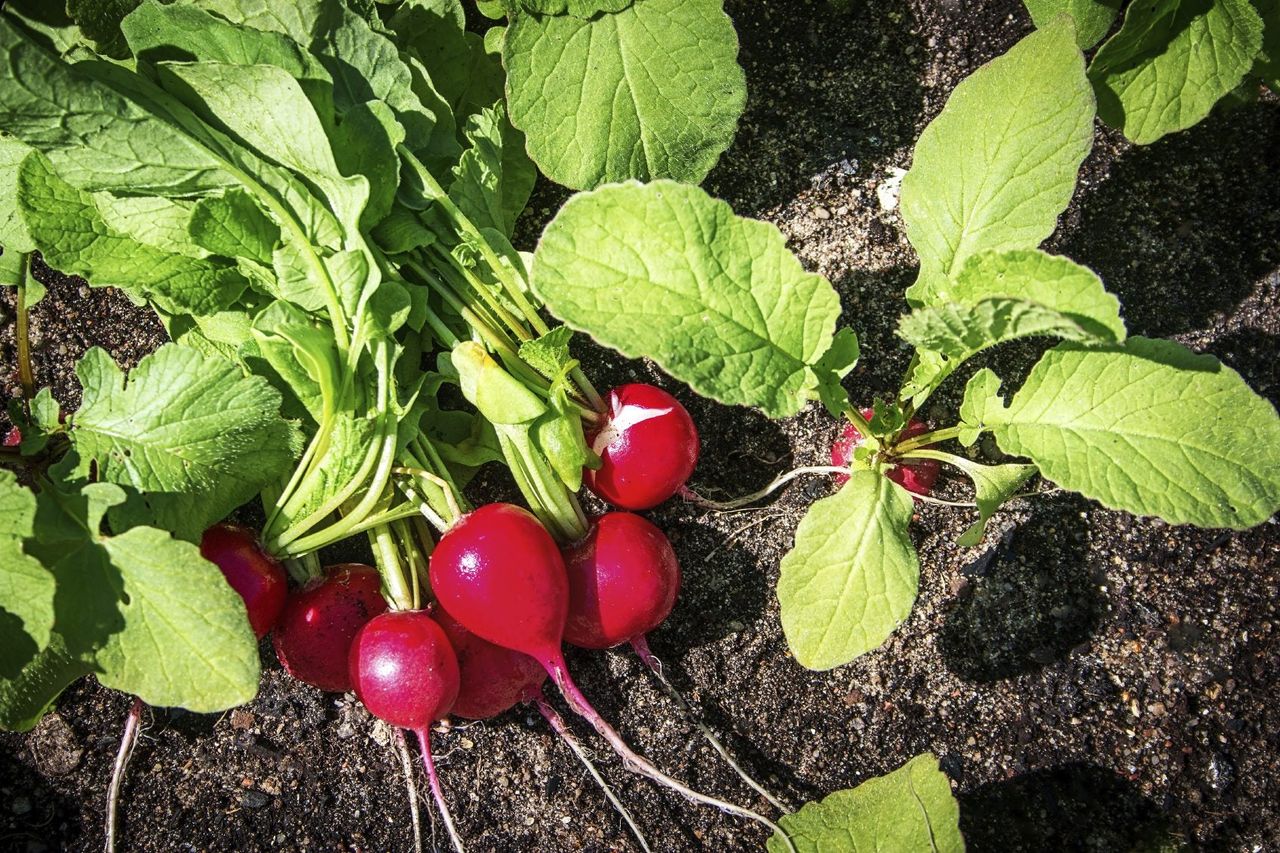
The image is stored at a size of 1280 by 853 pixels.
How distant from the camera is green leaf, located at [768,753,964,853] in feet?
4.00

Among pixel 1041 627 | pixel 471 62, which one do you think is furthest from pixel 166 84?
pixel 1041 627

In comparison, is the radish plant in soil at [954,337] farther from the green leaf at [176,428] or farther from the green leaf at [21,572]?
the green leaf at [21,572]

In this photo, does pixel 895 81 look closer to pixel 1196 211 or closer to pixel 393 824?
pixel 1196 211

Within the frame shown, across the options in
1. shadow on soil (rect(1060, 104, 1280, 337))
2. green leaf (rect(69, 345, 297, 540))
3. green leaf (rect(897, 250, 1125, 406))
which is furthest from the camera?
shadow on soil (rect(1060, 104, 1280, 337))

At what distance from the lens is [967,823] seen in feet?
4.47

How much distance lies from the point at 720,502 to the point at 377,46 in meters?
0.73

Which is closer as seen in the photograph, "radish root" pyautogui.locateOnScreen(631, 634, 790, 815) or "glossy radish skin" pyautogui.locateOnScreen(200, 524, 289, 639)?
"glossy radish skin" pyautogui.locateOnScreen(200, 524, 289, 639)

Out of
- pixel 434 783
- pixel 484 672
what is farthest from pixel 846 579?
pixel 434 783

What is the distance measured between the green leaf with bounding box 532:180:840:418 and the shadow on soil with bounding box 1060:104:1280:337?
60cm

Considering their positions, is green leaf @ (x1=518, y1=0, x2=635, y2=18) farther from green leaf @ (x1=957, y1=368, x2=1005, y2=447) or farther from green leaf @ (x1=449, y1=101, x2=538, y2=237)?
green leaf @ (x1=957, y1=368, x2=1005, y2=447)

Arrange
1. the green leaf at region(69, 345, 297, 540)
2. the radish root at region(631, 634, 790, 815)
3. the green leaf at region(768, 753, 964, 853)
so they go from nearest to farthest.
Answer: the green leaf at region(69, 345, 297, 540), the green leaf at region(768, 753, 964, 853), the radish root at region(631, 634, 790, 815)

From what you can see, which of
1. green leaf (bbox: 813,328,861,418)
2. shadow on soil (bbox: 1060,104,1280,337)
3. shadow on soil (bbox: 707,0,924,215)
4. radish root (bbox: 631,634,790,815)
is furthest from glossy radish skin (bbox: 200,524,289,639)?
shadow on soil (bbox: 1060,104,1280,337)

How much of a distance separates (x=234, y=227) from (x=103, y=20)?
32cm

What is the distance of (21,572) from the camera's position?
1051 millimetres
